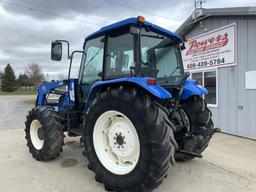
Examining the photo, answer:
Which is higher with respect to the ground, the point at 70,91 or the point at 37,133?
the point at 70,91

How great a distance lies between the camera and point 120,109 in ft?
9.43

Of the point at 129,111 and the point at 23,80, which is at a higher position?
the point at 23,80

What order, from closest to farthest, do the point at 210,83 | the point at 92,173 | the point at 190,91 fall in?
1. the point at 92,173
2. the point at 190,91
3. the point at 210,83

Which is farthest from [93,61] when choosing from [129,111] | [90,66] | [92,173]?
[92,173]

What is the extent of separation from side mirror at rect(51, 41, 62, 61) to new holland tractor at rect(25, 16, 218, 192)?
0.7 inches

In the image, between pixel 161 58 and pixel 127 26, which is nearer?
pixel 127 26

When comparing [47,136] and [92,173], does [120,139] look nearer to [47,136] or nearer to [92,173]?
[92,173]

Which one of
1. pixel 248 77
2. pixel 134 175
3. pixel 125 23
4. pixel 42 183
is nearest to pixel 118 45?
pixel 125 23

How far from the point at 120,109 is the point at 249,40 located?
5000 millimetres

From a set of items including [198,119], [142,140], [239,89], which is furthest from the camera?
[239,89]

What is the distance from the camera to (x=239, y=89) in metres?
6.33

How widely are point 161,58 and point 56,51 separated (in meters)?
2.04

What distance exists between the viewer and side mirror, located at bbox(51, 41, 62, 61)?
163 inches

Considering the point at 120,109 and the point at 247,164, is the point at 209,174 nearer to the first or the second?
the point at 247,164
